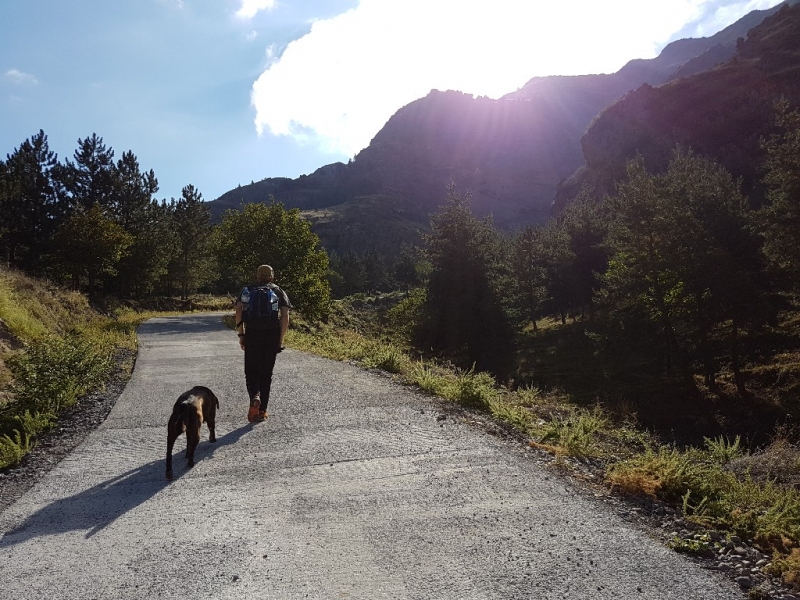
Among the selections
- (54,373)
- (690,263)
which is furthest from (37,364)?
(690,263)

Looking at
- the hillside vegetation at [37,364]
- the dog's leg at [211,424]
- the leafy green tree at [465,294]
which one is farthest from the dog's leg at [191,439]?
the leafy green tree at [465,294]

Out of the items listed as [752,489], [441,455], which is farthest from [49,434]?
[752,489]

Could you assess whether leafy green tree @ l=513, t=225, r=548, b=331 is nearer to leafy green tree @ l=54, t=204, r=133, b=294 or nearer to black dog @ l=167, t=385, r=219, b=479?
leafy green tree @ l=54, t=204, r=133, b=294

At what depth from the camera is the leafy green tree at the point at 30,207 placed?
4067 cm

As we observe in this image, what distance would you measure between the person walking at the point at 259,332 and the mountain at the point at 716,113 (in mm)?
64857

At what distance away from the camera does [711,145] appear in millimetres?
75938

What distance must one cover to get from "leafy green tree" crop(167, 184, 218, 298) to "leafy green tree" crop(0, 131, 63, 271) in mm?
9395

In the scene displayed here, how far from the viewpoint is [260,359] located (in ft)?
22.4

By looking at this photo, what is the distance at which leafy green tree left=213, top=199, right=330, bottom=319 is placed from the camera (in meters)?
29.6

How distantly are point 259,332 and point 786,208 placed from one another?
21209mm

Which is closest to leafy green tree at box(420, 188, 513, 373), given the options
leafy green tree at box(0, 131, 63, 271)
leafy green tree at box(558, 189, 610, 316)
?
leafy green tree at box(558, 189, 610, 316)

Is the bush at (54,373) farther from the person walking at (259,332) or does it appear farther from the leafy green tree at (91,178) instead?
the leafy green tree at (91,178)

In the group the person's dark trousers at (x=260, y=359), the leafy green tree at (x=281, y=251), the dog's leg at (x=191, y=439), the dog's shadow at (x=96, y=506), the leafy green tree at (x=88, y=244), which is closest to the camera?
the dog's shadow at (x=96, y=506)

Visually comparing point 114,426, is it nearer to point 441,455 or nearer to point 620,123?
point 441,455
